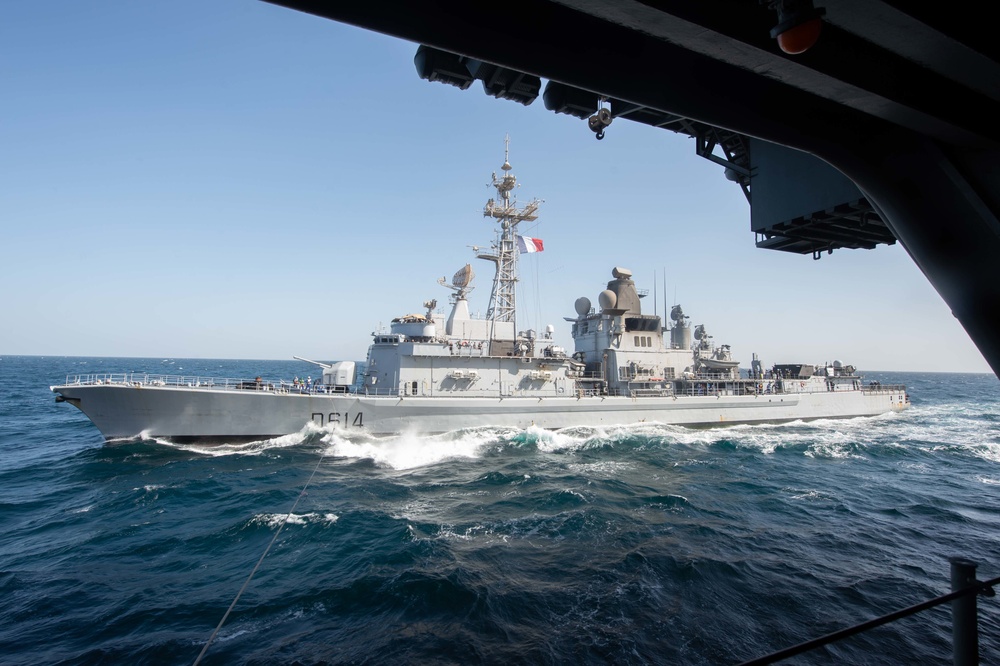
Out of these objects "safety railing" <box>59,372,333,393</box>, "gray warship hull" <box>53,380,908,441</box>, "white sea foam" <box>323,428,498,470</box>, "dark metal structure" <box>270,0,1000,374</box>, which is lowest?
"white sea foam" <box>323,428,498,470</box>

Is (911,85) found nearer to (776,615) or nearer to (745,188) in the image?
(745,188)

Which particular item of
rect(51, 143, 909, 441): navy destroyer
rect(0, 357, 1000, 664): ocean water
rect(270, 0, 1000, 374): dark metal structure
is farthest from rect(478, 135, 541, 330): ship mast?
rect(270, 0, 1000, 374): dark metal structure

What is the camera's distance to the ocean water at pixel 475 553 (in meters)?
7.23

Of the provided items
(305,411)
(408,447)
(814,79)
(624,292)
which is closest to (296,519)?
(408,447)

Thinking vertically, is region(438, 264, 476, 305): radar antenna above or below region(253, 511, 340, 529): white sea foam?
above

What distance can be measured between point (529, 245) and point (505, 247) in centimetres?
302

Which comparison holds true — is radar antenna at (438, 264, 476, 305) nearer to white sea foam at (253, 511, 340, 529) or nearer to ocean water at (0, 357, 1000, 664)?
ocean water at (0, 357, 1000, 664)

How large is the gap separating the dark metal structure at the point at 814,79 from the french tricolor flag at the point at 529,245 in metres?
19.8

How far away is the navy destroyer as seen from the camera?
20.3m

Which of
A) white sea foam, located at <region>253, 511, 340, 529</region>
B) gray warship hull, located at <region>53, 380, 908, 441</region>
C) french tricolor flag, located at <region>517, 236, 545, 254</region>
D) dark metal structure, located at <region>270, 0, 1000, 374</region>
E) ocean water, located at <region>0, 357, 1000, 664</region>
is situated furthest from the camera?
french tricolor flag, located at <region>517, 236, 545, 254</region>

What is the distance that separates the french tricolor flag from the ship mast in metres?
2.32

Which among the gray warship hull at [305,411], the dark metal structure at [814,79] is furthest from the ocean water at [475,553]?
the dark metal structure at [814,79]

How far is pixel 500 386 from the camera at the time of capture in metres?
24.6

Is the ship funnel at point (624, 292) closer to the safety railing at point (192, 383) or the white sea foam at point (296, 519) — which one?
the safety railing at point (192, 383)
